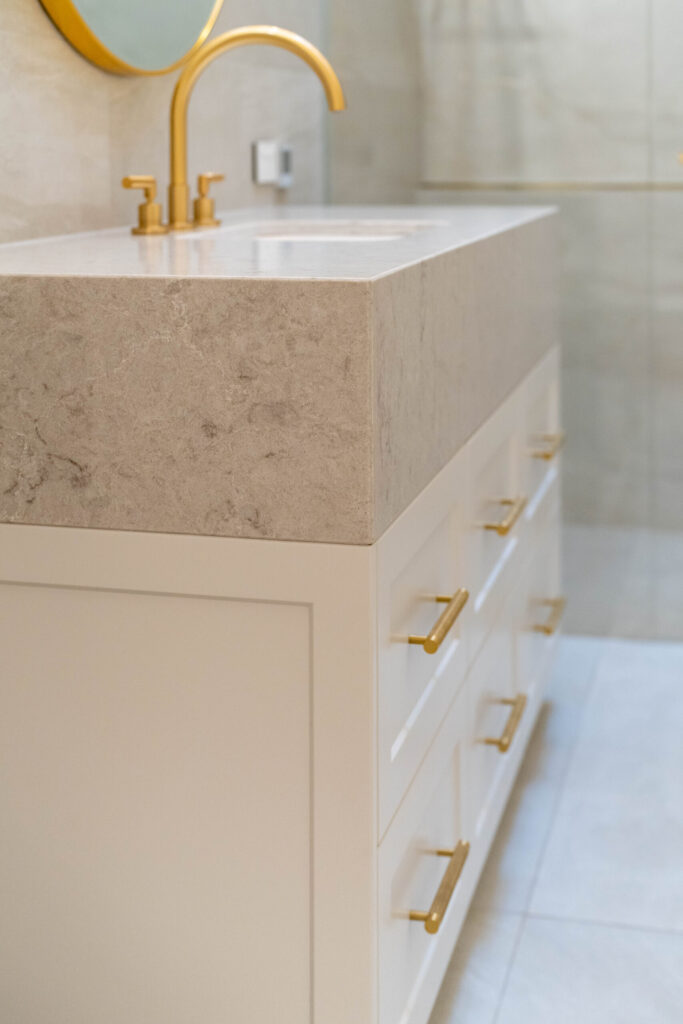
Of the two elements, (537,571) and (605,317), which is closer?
(537,571)

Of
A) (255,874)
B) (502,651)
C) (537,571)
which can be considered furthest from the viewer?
(537,571)

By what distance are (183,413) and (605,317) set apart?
175 cm

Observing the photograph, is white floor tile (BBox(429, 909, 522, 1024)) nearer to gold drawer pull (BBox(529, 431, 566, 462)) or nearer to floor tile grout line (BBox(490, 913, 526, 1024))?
floor tile grout line (BBox(490, 913, 526, 1024))

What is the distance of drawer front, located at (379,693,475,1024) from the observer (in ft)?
3.75

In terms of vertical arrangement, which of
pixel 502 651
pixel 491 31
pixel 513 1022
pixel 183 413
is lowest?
pixel 513 1022

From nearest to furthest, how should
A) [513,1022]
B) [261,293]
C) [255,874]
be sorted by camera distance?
[261,293] < [255,874] < [513,1022]

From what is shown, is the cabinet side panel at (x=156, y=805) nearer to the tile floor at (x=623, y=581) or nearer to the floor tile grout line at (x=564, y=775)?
the floor tile grout line at (x=564, y=775)

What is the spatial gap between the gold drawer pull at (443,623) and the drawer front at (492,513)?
6.0 inches

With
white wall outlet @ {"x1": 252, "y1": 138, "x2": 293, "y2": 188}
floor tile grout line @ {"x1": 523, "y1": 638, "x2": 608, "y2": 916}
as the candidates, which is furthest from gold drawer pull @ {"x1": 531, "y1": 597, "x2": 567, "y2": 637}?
white wall outlet @ {"x1": 252, "y1": 138, "x2": 293, "y2": 188}

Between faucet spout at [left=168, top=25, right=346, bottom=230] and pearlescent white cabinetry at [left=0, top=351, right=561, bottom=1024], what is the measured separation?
2.19 ft

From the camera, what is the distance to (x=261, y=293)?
990 millimetres

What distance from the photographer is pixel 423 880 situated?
1.31 m

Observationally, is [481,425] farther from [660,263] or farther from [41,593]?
[660,263]

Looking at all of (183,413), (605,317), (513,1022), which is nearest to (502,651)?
(513,1022)
